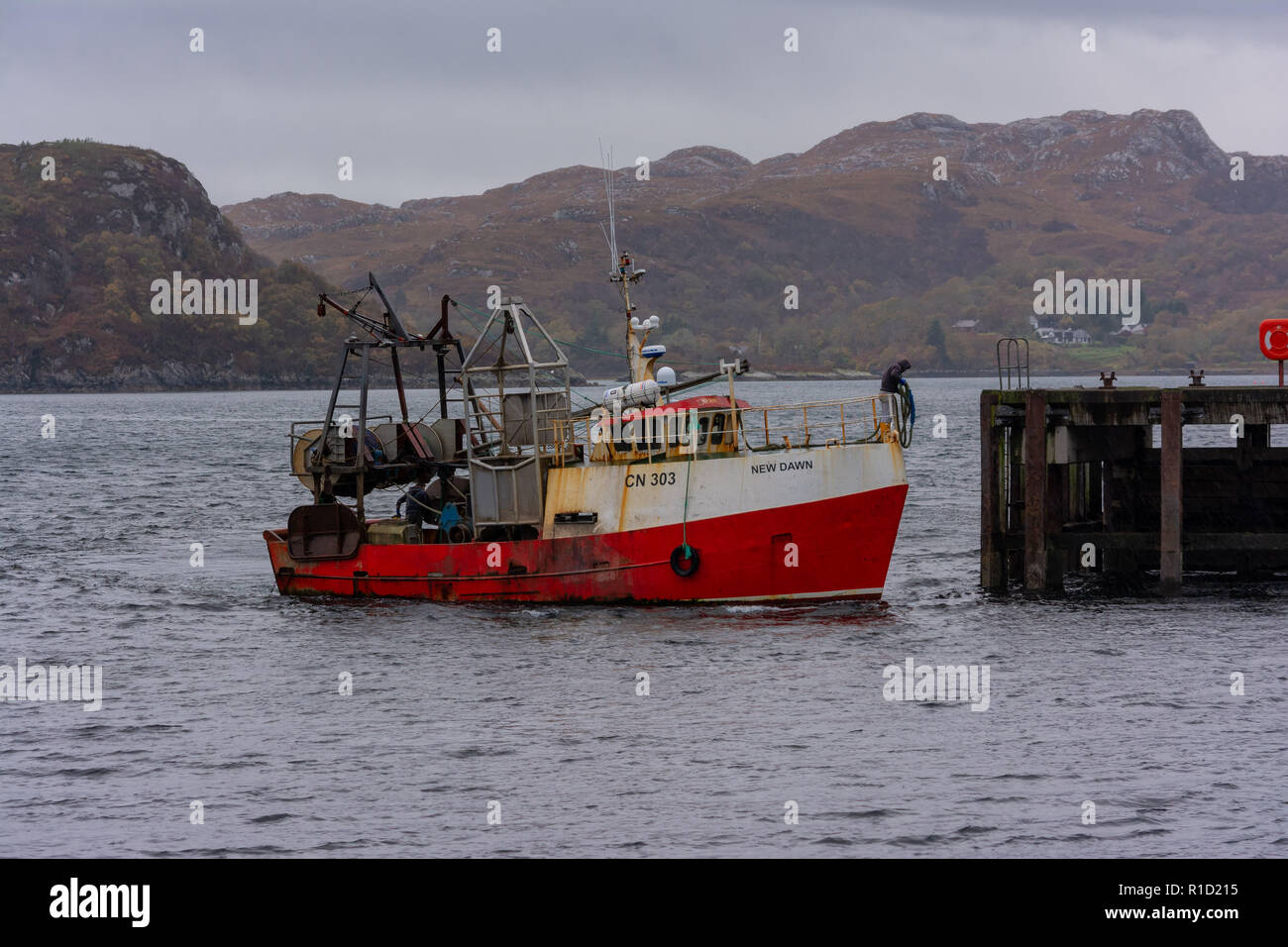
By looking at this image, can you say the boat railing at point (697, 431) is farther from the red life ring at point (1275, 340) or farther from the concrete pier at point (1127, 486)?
the red life ring at point (1275, 340)

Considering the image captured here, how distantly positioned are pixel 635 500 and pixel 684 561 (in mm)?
1632

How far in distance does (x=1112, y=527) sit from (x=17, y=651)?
26177 millimetres

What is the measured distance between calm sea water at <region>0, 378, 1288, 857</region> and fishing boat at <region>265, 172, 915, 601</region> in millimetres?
675

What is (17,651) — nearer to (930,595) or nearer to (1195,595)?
(930,595)

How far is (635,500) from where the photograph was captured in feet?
104

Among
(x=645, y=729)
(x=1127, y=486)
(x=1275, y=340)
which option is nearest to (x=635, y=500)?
(x=645, y=729)

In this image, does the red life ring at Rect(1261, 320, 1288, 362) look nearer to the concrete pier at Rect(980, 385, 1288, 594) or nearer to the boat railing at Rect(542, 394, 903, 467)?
the concrete pier at Rect(980, 385, 1288, 594)

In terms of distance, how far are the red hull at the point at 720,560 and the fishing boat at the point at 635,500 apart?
0.03 meters

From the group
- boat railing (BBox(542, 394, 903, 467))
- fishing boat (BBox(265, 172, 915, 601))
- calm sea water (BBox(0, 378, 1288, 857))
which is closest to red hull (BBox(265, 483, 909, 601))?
fishing boat (BBox(265, 172, 915, 601))

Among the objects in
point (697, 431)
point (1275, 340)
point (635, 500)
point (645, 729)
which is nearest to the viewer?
point (645, 729)

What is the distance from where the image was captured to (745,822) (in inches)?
776

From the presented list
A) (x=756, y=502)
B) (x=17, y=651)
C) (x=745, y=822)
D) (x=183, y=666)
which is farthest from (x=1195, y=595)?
(x=17, y=651)

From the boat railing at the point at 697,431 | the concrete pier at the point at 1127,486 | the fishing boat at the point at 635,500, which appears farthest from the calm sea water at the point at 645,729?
the boat railing at the point at 697,431

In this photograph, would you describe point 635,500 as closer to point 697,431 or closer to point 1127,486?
point 697,431
